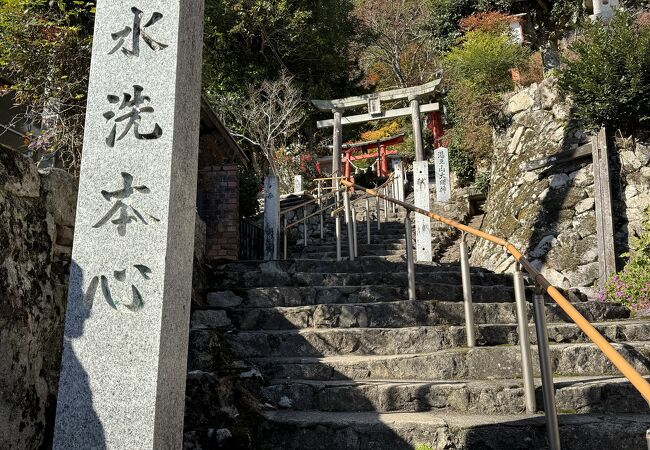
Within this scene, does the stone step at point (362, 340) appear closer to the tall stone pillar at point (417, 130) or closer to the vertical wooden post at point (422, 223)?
the vertical wooden post at point (422, 223)

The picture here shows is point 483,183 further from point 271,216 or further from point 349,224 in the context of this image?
point 349,224

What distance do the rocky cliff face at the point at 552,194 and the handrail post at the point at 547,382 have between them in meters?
5.67

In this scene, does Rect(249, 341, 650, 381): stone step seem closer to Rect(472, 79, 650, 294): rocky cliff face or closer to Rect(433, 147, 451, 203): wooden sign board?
Rect(472, 79, 650, 294): rocky cliff face

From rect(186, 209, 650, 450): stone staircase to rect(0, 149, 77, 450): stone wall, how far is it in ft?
2.42

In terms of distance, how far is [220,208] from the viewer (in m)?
7.19

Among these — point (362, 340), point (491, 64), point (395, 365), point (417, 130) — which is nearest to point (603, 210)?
point (417, 130)

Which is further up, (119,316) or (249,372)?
(119,316)

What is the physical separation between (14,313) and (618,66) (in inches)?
313

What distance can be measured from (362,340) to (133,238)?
7.07 feet

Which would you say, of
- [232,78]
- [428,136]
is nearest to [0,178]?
[232,78]

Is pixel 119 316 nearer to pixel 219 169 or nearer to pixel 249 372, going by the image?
pixel 249 372

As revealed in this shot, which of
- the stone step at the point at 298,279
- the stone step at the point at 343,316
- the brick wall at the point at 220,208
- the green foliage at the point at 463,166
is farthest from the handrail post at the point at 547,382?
the green foliage at the point at 463,166

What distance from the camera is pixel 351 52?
69.1 ft

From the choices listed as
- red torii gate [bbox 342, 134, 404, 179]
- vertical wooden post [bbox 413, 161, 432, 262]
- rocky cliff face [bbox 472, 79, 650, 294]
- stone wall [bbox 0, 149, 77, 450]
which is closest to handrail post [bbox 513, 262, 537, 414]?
stone wall [bbox 0, 149, 77, 450]
